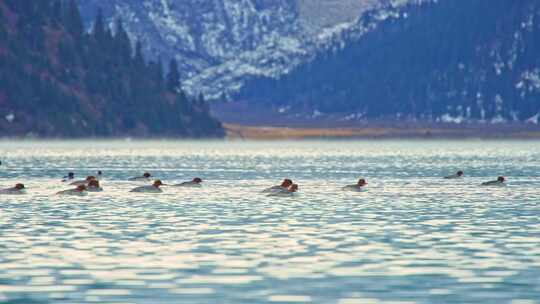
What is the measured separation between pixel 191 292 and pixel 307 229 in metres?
24.3

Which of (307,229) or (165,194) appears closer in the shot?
(307,229)

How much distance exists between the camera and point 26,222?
75.7m

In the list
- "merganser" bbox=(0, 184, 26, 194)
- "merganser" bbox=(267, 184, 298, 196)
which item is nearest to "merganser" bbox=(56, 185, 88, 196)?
"merganser" bbox=(0, 184, 26, 194)

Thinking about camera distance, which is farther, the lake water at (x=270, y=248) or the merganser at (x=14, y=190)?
the merganser at (x=14, y=190)

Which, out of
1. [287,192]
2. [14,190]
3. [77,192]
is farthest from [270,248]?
[14,190]

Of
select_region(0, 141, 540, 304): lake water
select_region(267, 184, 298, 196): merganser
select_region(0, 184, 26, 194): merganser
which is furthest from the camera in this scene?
select_region(267, 184, 298, 196): merganser

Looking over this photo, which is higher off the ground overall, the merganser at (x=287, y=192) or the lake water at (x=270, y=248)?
the lake water at (x=270, y=248)

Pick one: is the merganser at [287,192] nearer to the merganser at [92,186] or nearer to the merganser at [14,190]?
the merganser at [92,186]

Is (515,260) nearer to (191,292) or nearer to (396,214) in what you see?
(191,292)

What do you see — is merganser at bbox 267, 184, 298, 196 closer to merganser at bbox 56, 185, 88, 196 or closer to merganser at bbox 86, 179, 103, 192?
merganser at bbox 56, 185, 88, 196

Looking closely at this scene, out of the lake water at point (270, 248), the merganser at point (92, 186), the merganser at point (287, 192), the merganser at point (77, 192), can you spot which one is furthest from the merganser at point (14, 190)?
the merganser at point (287, 192)

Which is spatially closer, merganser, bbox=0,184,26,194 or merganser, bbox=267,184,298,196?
merganser, bbox=0,184,26,194

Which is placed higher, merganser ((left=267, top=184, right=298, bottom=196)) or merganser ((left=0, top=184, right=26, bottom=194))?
merganser ((left=0, top=184, right=26, bottom=194))

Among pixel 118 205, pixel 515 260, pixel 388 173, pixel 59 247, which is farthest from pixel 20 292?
pixel 388 173
